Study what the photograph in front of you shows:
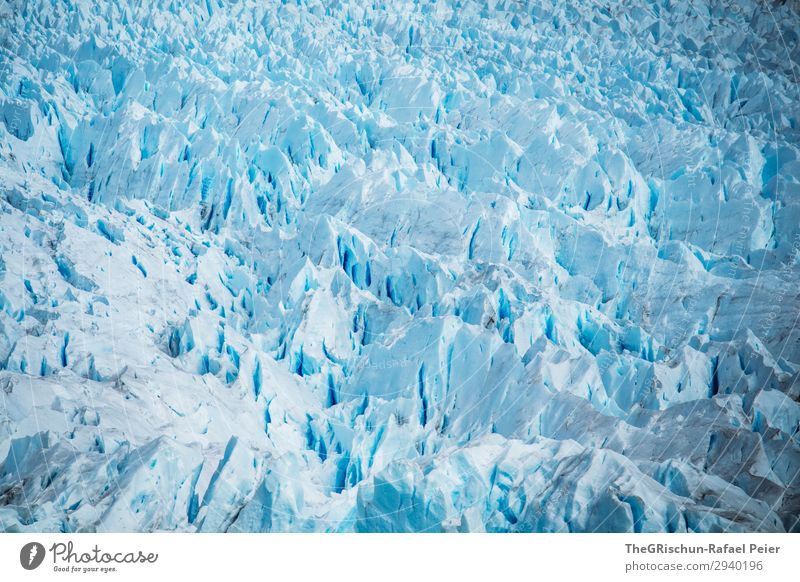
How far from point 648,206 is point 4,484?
5174mm

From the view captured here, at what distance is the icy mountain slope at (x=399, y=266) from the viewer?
3008mm

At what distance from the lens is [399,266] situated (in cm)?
532

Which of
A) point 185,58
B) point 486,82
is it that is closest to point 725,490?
point 486,82

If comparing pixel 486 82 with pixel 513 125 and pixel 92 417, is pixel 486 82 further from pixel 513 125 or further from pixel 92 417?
pixel 92 417
